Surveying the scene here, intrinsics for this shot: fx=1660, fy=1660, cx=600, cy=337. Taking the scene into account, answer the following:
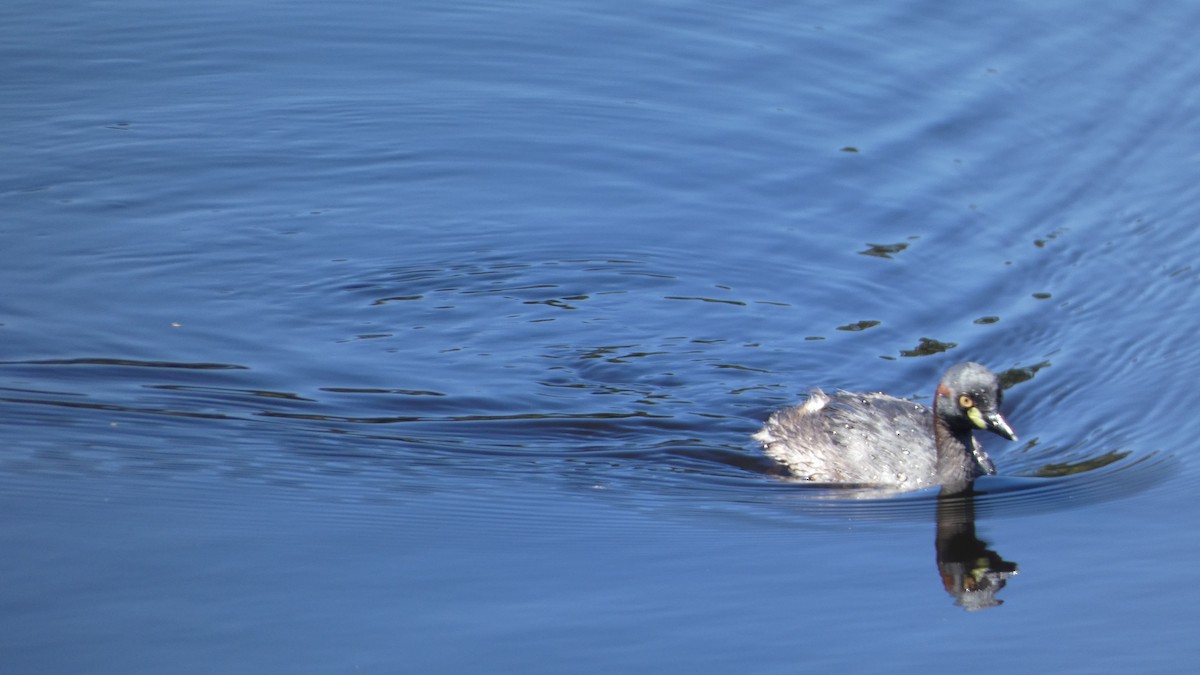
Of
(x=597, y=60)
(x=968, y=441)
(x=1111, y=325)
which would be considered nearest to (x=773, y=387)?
(x=968, y=441)

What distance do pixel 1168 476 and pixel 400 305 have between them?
20.7 ft

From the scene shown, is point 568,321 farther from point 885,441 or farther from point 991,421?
point 991,421

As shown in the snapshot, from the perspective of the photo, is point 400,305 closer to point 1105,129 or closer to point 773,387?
Answer: point 773,387

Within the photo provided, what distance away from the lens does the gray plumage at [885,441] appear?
11562 millimetres

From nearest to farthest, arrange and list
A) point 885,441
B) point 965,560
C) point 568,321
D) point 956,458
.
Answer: point 965,560 < point 956,458 < point 885,441 < point 568,321

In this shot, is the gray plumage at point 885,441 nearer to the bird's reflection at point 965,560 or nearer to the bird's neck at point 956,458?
the bird's neck at point 956,458

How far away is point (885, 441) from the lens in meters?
11.9

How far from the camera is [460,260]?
14750 mm

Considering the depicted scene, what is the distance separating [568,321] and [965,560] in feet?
15.2

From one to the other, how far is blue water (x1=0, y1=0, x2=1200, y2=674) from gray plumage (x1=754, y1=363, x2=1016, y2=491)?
0.88 feet

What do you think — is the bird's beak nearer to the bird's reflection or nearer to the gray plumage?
the gray plumage

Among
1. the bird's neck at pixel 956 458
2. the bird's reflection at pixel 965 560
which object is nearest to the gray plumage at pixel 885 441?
the bird's neck at pixel 956 458

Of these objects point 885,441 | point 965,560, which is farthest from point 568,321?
point 965,560

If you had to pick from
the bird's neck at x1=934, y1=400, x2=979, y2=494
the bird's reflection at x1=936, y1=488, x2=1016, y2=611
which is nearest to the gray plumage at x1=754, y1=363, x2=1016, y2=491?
the bird's neck at x1=934, y1=400, x2=979, y2=494
